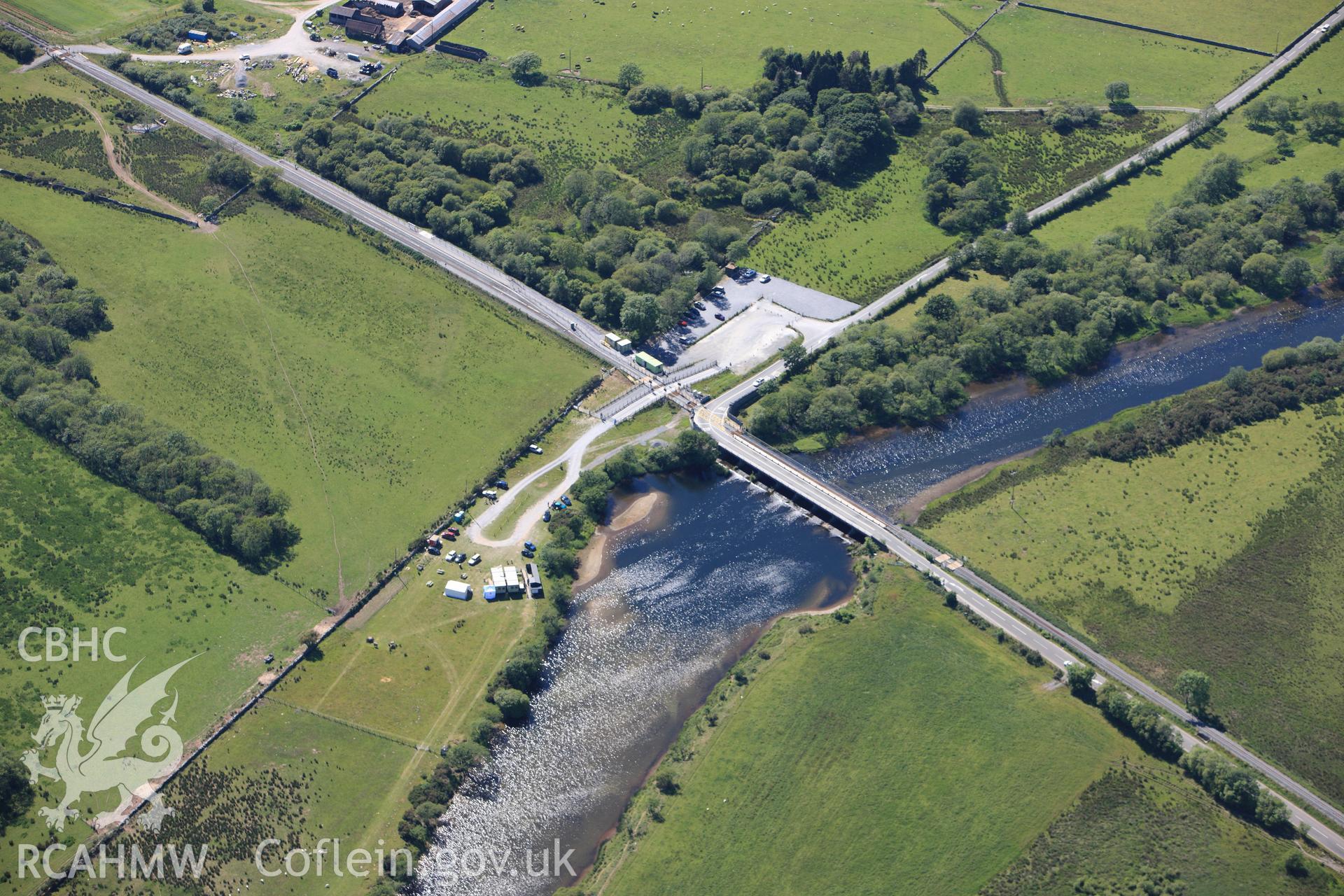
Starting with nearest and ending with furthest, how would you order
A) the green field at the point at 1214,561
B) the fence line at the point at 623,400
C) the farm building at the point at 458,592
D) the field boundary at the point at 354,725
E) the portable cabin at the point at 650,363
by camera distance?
the field boundary at the point at 354,725
the green field at the point at 1214,561
the farm building at the point at 458,592
the fence line at the point at 623,400
the portable cabin at the point at 650,363

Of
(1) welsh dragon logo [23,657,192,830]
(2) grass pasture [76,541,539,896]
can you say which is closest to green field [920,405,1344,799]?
(2) grass pasture [76,541,539,896]

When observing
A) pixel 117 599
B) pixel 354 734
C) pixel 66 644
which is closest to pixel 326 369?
pixel 117 599

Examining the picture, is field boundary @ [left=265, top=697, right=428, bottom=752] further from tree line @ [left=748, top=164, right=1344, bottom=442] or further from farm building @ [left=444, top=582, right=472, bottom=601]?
tree line @ [left=748, top=164, right=1344, bottom=442]

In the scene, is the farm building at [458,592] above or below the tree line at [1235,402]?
below

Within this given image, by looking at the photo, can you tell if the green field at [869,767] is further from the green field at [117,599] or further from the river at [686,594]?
the green field at [117,599]

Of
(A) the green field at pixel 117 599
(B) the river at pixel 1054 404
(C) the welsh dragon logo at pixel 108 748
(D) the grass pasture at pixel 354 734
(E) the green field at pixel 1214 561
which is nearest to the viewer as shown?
(D) the grass pasture at pixel 354 734

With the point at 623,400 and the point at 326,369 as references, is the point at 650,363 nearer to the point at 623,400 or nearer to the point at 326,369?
the point at 623,400

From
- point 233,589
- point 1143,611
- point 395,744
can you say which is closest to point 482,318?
point 233,589

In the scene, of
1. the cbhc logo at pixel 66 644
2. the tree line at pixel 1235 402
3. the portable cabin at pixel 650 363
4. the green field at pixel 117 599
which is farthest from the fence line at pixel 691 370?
the cbhc logo at pixel 66 644
